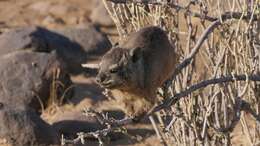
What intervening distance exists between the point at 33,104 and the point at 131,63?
612 centimetres

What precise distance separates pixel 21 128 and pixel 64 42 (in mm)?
3979

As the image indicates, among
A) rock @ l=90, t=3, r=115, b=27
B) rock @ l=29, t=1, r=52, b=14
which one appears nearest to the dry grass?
rock @ l=90, t=3, r=115, b=27

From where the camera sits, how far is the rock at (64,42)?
10.7m

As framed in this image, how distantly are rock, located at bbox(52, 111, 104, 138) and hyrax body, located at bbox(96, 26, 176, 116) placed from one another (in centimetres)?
470

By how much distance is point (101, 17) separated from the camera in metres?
14.6

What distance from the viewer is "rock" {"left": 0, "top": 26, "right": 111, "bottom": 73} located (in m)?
10.7

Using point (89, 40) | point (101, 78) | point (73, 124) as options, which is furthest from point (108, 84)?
point (89, 40)

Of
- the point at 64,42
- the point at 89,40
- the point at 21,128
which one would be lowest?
the point at 89,40

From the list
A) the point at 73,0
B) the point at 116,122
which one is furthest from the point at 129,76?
the point at 73,0

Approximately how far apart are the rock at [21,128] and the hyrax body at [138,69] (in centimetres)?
429

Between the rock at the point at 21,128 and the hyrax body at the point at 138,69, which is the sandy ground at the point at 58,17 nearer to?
the rock at the point at 21,128

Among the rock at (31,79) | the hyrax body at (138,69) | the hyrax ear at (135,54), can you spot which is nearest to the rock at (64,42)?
the rock at (31,79)

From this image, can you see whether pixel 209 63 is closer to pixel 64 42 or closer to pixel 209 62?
pixel 209 62

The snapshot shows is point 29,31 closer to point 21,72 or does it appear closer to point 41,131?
point 21,72
